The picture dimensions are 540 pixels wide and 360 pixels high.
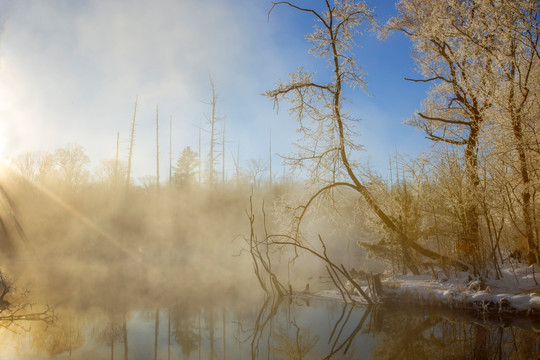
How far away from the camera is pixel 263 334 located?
6762mm

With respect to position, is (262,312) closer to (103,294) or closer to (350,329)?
(350,329)

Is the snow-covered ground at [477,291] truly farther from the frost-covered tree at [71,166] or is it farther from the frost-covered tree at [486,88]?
the frost-covered tree at [71,166]

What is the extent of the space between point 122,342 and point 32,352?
1.36m

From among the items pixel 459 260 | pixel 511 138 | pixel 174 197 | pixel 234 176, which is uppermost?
pixel 234 176

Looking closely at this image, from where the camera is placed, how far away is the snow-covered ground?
275 inches

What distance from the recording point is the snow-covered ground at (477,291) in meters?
7.00

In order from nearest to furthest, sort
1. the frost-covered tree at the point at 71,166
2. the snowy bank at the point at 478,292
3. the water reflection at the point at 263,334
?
1. the water reflection at the point at 263,334
2. the snowy bank at the point at 478,292
3. the frost-covered tree at the point at 71,166

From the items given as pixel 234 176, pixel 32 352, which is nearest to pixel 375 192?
pixel 32 352

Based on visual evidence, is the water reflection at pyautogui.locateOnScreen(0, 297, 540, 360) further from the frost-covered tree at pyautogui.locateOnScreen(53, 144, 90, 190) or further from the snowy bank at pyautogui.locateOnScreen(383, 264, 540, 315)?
the frost-covered tree at pyautogui.locateOnScreen(53, 144, 90, 190)

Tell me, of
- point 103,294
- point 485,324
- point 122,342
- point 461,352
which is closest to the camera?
point 461,352

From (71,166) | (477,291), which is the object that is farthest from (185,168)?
(477,291)

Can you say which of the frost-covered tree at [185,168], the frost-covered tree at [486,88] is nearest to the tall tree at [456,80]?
the frost-covered tree at [486,88]

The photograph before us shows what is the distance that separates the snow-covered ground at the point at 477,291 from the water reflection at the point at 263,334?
34cm

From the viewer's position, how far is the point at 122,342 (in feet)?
20.5
